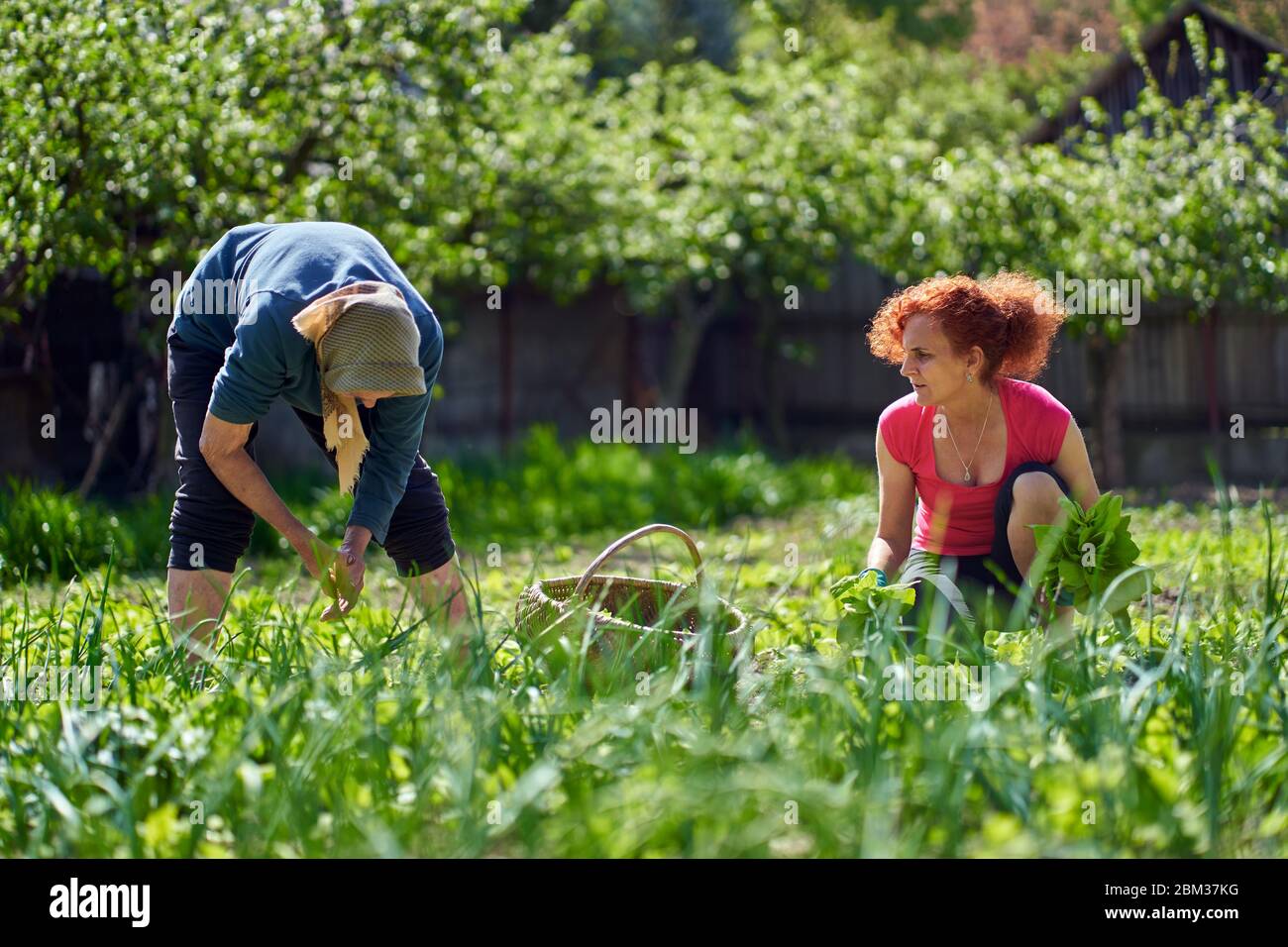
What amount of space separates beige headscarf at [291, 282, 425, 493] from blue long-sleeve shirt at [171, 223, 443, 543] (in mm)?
83

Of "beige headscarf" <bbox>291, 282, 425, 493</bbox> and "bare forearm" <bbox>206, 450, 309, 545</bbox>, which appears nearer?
"beige headscarf" <bbox>291, 282, 425, 493</bbox>

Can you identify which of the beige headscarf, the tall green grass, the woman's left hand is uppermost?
the beige headscarf

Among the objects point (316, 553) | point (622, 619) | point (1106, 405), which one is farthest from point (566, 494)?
point (316, 553)

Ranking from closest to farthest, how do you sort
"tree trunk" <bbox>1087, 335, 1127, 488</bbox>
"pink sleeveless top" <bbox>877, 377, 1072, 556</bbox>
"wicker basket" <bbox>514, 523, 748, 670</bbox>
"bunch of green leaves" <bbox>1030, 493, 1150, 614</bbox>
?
"wicker basket" <bbox>514, 523, 748, 670</bbox>, "bunch of green leaves" <bbox>1030, 493, 1150, 614</bbox>, "pink sleeveless top" <bbox>877, 377, 1072, 556</bbox>, "tree trunk" <bbox>1087, 335, 1127, 488</bbox>

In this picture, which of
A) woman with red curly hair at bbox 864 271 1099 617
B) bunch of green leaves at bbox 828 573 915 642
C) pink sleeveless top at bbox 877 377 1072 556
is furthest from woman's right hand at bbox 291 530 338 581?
pink sleeveless top at bbox 877 377 1072 556

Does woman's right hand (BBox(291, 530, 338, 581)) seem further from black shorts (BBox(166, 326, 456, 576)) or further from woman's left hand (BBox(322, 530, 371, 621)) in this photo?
black shorts (BBox(166, 326, 456, 576))

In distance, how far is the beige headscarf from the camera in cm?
313

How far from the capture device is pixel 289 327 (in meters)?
3.22

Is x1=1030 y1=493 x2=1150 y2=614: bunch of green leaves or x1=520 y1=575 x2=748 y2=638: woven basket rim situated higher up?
x1=1030 y1=493 x2=1150 y2=614: bunch of green leaves

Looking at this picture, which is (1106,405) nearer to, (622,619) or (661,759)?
(622,619)

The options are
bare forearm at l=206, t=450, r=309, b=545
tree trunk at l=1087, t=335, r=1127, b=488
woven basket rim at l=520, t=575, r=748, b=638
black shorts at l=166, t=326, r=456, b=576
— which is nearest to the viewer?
woven basket rim at l=520, t=575, r=748, b=638

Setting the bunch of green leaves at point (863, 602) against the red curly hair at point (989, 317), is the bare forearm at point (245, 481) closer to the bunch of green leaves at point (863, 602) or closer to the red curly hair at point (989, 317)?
the bunch of green leaves at point (863, 602)

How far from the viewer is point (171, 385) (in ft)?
12.1
